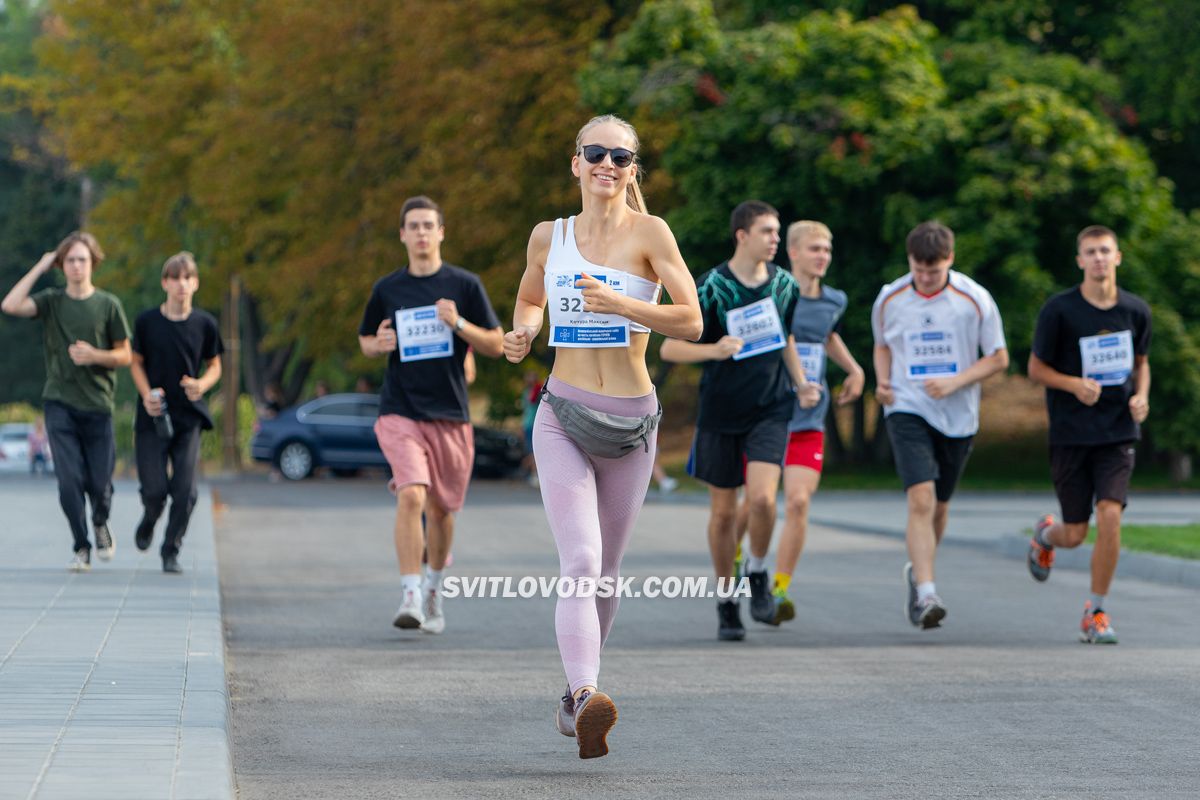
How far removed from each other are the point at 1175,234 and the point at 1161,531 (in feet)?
49.2

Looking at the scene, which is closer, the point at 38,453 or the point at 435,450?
the point at 435,450

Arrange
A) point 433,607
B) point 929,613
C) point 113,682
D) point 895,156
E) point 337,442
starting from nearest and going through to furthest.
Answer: point 113,682, point 929,613, point 433,607, point 895,156, point 337,442

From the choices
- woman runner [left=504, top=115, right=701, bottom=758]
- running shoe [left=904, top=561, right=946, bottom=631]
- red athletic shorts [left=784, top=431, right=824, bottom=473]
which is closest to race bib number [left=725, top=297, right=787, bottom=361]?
red athletic shorts [left=784, top=431, right=824, bottom=473]

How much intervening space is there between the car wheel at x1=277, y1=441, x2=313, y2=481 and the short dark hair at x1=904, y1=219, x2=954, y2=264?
2884cm

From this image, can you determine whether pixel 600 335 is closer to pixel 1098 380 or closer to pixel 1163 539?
pixel 1098 380

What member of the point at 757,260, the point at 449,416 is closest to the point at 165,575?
the point at 449,416

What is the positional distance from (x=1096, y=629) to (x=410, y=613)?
3.45 metres

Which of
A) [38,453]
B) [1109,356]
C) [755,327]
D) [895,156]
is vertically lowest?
[38,453]

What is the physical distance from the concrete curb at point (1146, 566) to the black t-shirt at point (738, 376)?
378cm

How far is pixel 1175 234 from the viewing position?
3178cm

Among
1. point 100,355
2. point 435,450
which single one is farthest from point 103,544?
point 435,450

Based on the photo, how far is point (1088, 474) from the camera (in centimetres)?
1098

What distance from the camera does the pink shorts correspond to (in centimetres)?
1072

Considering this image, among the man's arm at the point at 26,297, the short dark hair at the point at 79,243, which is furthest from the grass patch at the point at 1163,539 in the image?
the man's arm at the point at 26,297
